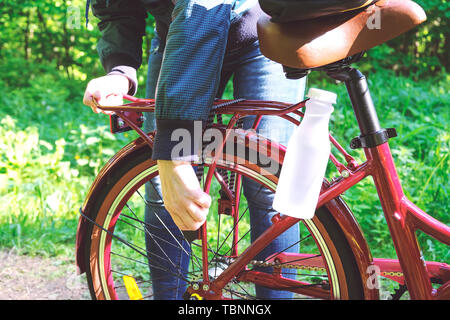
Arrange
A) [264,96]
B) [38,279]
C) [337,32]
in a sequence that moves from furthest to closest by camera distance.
Result: 1. [38,279]
2. [264,96]
3. [337,32]

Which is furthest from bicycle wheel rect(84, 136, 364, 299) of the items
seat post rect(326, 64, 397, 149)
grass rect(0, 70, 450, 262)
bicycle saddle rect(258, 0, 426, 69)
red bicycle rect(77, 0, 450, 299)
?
grass rect(0, 70, 450, 262)

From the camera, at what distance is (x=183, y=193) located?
1.29 meters

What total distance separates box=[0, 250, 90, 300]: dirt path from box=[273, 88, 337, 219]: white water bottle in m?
1.53

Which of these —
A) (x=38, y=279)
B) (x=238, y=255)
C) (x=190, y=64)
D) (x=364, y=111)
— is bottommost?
(x=38, y=279)

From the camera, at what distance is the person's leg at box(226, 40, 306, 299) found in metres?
1.54

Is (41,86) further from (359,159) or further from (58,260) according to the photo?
(359,159)

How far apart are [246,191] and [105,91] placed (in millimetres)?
559

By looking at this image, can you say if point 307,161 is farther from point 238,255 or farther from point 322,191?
point 238,255

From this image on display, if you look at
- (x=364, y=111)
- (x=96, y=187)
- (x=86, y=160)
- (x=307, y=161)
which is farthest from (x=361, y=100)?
(x=86, y=160)

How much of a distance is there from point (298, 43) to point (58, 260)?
84.2 inches

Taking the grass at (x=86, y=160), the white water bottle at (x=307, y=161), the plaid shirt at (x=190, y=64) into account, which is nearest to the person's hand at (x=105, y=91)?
the plaid shirt at (x=190, y=64)

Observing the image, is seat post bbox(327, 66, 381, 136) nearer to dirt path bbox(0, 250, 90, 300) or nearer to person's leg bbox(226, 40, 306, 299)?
person's leg bbox(226, 40, 306, 299)

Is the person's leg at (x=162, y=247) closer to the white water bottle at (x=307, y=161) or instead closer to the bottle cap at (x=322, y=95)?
the white water bottle at (x=307, y=161)

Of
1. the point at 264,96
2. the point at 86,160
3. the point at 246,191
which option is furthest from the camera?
the point at 86,160
